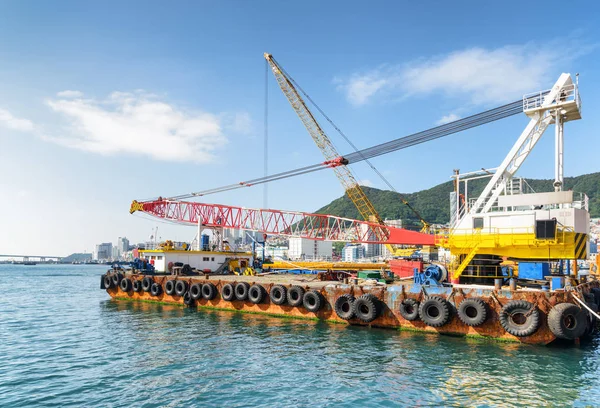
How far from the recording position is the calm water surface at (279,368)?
42.4ft

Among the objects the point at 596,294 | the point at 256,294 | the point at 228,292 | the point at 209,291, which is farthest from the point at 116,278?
the point at 596,294

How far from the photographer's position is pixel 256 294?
2848cm

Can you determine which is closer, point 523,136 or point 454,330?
point 454,330

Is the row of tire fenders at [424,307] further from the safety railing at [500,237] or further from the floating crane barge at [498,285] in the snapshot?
the safety railing at [500,237]

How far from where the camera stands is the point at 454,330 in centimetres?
2081

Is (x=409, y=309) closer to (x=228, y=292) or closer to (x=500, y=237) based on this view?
(x=500, y=237)

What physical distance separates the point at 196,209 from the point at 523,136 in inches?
1995

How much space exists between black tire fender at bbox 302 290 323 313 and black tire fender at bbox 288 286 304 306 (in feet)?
0.99

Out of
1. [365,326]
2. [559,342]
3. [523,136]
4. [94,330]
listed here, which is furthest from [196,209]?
[559,342]

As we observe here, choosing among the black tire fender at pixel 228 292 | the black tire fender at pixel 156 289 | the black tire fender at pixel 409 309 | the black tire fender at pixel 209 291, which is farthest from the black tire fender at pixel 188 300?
the black tire fender at pixel 409 309

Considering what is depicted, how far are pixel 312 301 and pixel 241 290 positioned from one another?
6.53 metres

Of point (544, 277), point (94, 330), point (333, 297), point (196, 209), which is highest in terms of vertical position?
point (196, 209)

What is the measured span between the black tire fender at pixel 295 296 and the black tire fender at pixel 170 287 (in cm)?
1251

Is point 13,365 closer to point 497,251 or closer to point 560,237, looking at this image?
point 497,251
